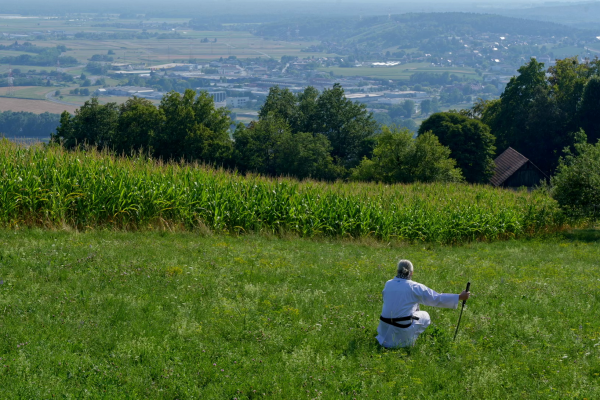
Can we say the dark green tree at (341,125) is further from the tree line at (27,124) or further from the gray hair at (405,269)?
the tree line at (27,124)

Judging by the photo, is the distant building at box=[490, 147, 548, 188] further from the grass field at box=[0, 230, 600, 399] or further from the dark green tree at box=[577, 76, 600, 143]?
the grass field at box=[0, 230, 600, 399]

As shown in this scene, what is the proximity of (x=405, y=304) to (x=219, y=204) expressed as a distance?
35.7 feet

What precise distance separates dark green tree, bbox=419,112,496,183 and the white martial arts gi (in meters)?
57.3

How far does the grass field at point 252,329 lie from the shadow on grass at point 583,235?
9810mm

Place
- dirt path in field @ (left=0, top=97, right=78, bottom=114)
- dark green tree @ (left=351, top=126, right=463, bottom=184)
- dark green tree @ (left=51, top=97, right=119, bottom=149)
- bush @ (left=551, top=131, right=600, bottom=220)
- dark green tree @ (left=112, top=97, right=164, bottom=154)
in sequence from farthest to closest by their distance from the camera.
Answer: dirt path in field @ (left=0, top=97, right=78, bottom=114) < dark green tree @ (left=51, top=97, right=119, bottom=149) < dark green tree @ (left=112, top=97, right=164, bottom=154) < dark green tree @ (left=351, top=126, right=463, bottom=184) < bush @ (left=551, top=131, right=600, bottom=220)

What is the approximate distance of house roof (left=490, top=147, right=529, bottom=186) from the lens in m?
68.6

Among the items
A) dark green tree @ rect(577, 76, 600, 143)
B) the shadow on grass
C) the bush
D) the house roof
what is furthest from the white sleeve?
dark green tree @ rect(577, 76, 600, 143)

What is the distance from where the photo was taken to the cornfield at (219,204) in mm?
17031

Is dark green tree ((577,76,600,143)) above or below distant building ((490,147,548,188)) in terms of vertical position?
above

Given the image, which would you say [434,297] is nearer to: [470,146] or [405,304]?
[405,304]

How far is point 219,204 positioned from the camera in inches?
770

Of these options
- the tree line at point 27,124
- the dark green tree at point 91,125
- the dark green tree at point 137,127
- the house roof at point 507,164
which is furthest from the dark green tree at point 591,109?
the tree line at point 27,124

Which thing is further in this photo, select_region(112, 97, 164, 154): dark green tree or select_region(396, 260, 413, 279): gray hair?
select_region(112, 97, 164, 154): dark green tree

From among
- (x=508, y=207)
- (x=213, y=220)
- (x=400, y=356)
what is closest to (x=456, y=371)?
(x=400, y=356)
